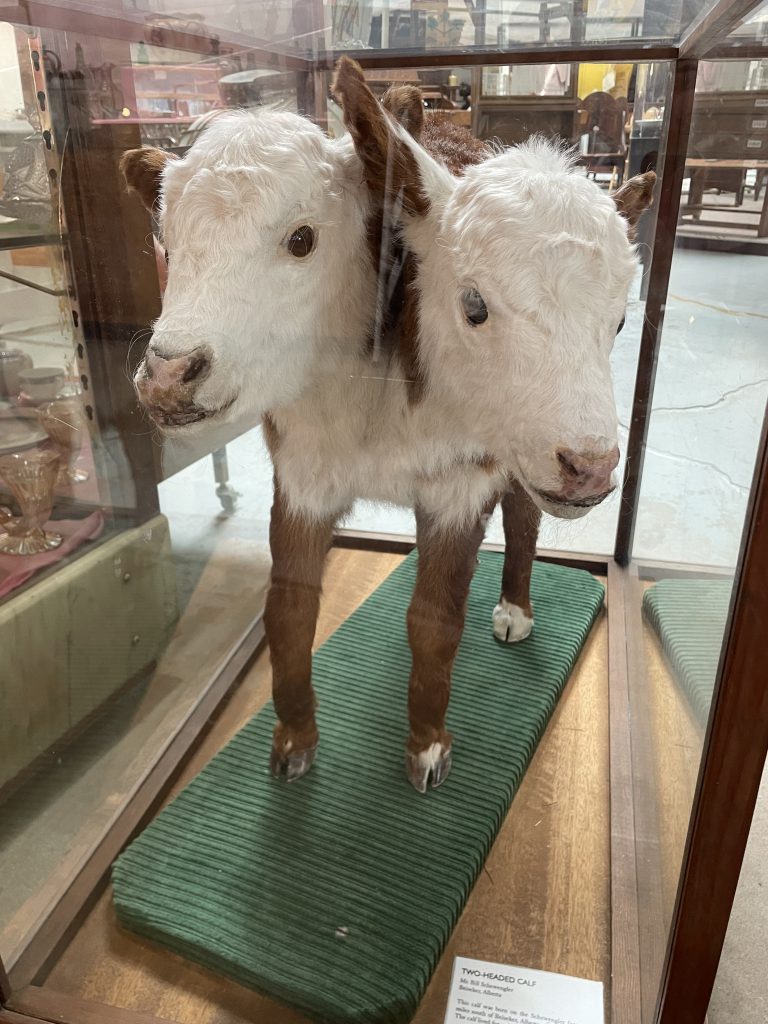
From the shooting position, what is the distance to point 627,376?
3.58 ft

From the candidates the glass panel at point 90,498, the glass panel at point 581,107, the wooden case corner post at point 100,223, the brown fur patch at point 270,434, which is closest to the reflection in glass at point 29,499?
the glass panel at point 90,498

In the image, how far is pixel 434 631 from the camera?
1267 mm

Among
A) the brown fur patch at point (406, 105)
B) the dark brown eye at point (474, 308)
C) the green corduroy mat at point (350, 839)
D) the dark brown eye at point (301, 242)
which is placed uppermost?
the brown fur patch at point (406, 105)

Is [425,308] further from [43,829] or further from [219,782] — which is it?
[43,829]

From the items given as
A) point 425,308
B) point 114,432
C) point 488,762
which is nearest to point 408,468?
point 425,308

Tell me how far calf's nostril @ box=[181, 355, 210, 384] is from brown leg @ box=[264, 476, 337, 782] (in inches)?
15.9

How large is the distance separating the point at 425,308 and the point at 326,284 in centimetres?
12

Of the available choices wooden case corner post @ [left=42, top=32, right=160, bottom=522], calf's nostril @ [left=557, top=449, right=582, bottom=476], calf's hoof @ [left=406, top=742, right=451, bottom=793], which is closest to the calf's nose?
calf's nostril @ [left=557, top=449, right=582, bottom=476]

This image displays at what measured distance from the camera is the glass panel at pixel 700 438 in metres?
0.85

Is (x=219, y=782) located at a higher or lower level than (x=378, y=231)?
lower

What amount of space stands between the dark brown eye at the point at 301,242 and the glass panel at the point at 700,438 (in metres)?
0.48

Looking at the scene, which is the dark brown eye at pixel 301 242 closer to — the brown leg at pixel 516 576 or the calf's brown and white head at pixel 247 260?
the calf's brown and white head at pixel 247 260

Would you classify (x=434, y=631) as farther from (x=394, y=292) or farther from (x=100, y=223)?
(x=100, y=223)

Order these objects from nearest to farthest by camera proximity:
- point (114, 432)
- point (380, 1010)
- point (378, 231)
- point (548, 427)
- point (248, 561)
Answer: point (548, 427)
point (378, 231)
point (380, 1010)
point (114, 432)
point (248, 561)
